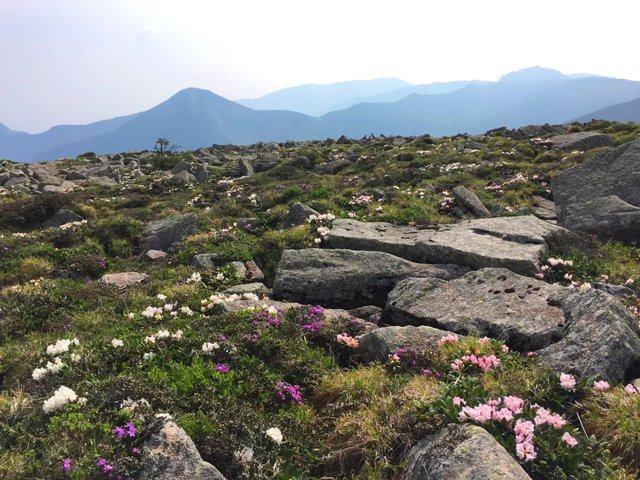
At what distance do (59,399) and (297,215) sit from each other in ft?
38.5

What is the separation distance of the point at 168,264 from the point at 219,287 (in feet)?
12.0

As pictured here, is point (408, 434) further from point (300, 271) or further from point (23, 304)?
point (23, 304)

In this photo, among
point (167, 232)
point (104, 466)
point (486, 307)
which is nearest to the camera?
point (104, 466)

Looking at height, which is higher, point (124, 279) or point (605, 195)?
point (605, 195)

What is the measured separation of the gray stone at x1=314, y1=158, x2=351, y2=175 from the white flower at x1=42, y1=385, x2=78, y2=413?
82.4 ft

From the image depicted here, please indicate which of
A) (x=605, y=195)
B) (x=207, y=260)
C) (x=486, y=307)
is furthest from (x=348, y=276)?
(x=605, y=195)

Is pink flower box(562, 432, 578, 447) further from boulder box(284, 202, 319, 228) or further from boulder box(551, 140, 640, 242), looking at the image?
boulder box(284, 202, 319, 228)

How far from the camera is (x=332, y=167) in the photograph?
30.8 meters

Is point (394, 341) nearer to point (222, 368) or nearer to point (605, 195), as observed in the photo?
point (222, 368)

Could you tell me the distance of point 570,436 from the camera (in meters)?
4.75

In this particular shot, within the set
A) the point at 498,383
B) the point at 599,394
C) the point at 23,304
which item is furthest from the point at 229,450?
the point at 23,304

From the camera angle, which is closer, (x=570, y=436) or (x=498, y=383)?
(x=570, y=436)

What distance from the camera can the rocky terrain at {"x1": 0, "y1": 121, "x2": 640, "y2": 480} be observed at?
509cm

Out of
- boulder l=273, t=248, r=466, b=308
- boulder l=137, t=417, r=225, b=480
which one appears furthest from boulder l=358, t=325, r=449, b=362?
boulder l=137, t=417, r=225, b=480
